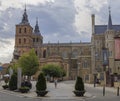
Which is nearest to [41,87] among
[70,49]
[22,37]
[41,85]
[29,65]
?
[41,85]

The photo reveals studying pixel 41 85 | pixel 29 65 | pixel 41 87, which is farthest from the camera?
pixel 29 65

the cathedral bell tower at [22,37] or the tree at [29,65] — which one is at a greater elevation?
the cathedral bell tower at [22,37]

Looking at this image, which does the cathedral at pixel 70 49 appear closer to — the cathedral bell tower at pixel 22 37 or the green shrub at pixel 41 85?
the cathedral bell tower at pixel 22 37

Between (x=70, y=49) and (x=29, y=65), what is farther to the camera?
(x=70, y=49)

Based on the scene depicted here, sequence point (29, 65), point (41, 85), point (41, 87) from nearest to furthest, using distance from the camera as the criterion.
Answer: point (41, 87), point (41, 85), point (29, 65)

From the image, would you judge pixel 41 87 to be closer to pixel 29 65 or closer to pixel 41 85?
pixel 41 85

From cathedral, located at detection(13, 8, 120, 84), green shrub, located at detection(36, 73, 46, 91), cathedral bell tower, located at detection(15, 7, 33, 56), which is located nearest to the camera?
green shrub, located at detection(36, 73, 46, 91)

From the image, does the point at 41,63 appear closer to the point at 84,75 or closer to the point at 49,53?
the point at 49,53

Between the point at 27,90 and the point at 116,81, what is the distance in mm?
30812

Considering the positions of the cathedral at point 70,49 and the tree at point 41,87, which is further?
the cathedral at point 70,49

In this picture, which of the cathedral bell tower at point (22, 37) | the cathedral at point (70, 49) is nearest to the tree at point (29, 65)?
the cathedral at point (70, 49)

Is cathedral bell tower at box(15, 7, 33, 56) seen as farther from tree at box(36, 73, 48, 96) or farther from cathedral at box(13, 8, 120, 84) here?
tree at box(36, 73, 48, 96)

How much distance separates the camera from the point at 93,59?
4562 inches

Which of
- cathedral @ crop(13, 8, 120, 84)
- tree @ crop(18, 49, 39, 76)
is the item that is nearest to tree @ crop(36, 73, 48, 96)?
tree @ crop(18, 49, 39, 76)
